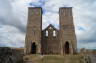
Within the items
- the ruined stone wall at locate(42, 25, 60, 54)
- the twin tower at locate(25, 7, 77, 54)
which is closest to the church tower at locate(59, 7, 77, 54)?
the twin tower at locate(25, 7, 77, 54)

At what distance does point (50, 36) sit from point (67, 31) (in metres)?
4.52

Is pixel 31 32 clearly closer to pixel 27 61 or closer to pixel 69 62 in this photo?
pixel 27 61

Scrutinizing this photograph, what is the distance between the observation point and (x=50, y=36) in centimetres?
3362

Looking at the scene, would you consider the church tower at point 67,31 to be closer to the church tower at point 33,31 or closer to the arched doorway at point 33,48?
the church tower at point 33,31

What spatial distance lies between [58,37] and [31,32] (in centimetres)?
677

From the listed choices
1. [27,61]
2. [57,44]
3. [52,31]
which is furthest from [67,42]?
[27,61]

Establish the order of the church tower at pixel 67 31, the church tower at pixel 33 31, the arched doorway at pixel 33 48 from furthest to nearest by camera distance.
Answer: the arched doorway at pixel 33 48, the church tower at pixel 33 31, the church tower at pixel 67 31

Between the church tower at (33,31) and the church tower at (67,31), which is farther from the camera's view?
the church tower at (33,31)

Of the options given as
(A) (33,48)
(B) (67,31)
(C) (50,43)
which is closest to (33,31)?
(A) (33,48)

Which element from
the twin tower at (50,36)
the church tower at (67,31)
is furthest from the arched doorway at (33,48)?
the church tower at (67,31)

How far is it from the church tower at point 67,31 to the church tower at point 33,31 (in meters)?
5.17

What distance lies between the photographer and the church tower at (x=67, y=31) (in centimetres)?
3089

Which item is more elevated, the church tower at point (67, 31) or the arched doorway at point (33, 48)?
the church tower at point (67, 31)

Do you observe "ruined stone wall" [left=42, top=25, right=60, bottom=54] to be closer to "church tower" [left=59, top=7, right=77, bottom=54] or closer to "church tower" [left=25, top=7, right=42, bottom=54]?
"church tower" [left=59, top=7, right=77, bottom=54]
